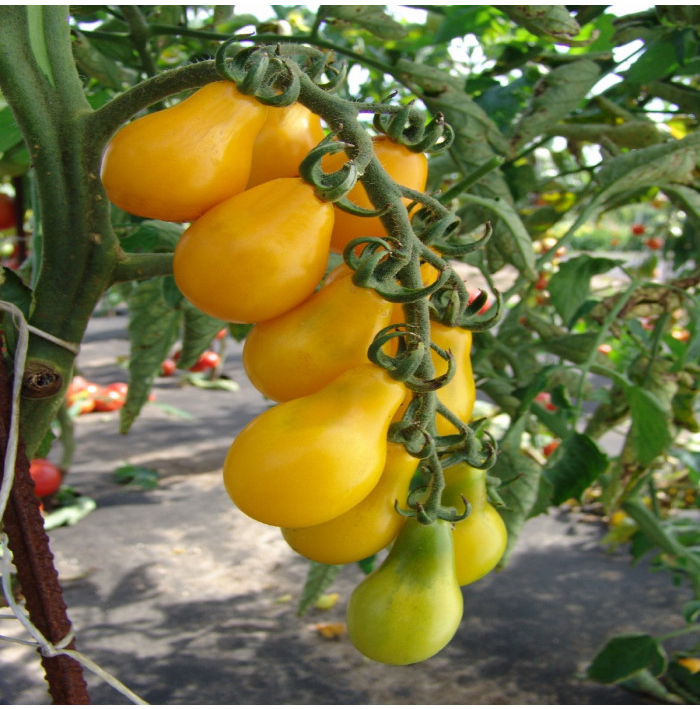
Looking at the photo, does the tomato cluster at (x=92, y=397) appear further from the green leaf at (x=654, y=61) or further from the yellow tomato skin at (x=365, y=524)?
the yellow tomato skin at (x=365, y=524)

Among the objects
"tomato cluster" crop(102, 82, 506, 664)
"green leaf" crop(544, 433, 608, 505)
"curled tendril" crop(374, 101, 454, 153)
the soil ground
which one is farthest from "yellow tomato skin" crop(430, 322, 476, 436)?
the soil ground

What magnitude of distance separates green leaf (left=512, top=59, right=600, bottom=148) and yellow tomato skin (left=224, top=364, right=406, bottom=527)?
1.61 feet

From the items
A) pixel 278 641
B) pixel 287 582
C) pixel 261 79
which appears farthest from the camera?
pixel 287 582

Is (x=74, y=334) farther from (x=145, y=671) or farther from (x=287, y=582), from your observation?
(x=287, y=582)

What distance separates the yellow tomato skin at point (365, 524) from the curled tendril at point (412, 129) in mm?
173

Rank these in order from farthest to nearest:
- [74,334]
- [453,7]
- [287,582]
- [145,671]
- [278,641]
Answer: [287,582]
[278,641]
[145,671]
[453,7]
[74,334]

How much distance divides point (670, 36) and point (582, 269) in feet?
0.96

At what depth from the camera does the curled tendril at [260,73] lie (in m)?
0.35

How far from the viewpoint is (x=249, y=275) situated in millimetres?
361

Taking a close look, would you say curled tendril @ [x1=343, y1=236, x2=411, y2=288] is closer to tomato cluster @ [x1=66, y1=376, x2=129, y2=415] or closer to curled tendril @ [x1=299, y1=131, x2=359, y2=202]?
curled tendril @ [x1=299, y1=131, x2=359, y2=202]

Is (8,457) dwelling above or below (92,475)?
above

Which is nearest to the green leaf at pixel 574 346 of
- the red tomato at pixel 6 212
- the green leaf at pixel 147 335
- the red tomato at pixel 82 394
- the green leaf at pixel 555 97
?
the green leaf at pixel 555 97

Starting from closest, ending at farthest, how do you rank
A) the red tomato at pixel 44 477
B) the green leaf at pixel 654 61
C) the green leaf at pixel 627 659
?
1. the green leaf at pixel 654 61
2. the green leaf at pixel 627 659
3. the red tomato at pixel 44 477

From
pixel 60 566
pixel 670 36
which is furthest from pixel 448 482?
pixel 60 566
